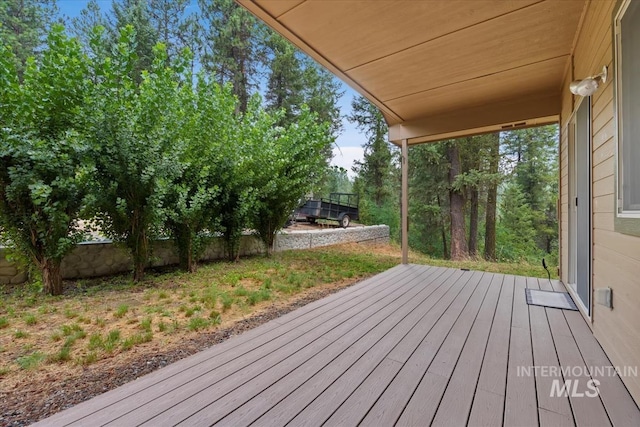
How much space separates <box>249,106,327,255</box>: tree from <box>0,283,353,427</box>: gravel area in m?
3.47

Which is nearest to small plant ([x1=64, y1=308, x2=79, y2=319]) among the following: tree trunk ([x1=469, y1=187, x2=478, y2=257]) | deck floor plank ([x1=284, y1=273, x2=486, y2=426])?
deck floor plank ([x1=284, y1=273, x2=486, y2=426])

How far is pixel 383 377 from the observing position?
1.59 m

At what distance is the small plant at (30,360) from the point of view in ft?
5.95

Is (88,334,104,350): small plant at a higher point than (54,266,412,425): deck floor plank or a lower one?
lower

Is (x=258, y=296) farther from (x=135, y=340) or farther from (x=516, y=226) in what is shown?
(x=516, y=226)

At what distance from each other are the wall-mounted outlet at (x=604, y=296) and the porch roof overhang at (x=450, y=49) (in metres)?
2.11

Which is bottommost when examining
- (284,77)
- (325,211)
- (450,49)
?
(325,211)

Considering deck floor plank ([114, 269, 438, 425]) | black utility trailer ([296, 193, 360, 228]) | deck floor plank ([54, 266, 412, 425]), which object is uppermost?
black utility trailer ([296, 193, 360, 228])

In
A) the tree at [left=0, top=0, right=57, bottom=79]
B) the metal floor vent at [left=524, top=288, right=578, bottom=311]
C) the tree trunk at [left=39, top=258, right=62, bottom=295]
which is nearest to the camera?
the metal floor vent at [left=524, top=288, right=578, bottom=311]

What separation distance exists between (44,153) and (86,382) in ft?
8.60

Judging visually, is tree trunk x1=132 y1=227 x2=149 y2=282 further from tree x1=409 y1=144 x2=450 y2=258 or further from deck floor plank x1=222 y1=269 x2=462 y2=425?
tree x1=409 y1=144 x2=450 y2=258

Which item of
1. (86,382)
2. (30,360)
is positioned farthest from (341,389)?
(30,360)

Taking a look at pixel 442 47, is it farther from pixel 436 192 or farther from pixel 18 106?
pixel 436 192

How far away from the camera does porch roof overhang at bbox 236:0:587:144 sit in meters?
2.14
